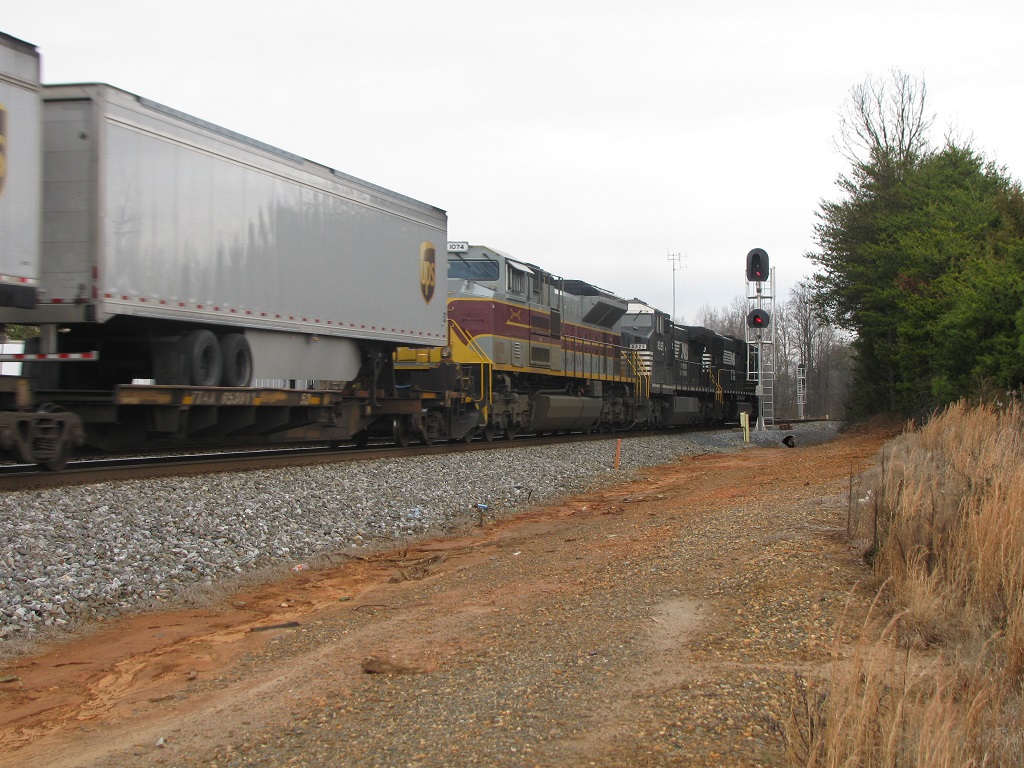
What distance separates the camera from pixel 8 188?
316 inches

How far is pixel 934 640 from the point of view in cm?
423

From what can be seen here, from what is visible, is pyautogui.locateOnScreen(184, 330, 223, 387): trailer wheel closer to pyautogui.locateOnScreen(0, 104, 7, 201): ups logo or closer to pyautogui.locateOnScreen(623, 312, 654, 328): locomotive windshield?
pyautogui.locateOnScreen(0, 104, 7, 201): ups logo

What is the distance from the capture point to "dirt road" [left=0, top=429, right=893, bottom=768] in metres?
3.48

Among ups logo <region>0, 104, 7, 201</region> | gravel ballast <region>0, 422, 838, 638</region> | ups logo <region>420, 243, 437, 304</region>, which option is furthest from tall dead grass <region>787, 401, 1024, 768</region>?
ups logo <region>420, 243, 437, 304</region>

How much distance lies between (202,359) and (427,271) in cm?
535

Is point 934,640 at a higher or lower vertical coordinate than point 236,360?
lower

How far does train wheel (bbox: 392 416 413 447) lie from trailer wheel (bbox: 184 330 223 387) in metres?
4.81

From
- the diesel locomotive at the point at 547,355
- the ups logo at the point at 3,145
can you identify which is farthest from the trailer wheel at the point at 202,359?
the diesel locomotive at the point at 547,355

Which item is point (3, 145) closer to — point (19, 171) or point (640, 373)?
point (19, 171)

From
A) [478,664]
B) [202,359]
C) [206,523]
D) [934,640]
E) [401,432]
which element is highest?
[202,359]

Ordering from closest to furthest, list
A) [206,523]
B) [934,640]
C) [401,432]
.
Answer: [934,640]
[206,523]
[401,432]

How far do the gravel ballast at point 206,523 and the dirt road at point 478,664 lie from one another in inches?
15.2

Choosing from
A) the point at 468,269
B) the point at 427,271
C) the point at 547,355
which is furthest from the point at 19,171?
the point at 547,355

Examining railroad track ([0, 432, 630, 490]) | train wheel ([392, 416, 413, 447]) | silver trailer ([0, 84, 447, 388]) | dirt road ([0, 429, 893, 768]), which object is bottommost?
dirt road ([0, 429, 893, 768])
